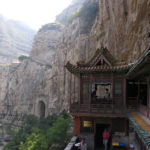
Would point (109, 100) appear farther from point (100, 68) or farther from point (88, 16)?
point (88, 16)

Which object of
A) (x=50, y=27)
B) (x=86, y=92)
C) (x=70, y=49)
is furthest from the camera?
(x=50, y=27)

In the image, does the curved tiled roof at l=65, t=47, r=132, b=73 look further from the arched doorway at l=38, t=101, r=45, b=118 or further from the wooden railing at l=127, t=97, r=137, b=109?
the arched doorway at l=38, t=101, r=45, b=118

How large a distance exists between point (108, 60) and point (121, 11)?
8.84m

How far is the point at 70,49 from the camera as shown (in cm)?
3297

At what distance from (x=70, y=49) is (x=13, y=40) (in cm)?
8340

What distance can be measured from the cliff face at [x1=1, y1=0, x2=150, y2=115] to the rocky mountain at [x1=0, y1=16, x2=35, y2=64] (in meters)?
40.4

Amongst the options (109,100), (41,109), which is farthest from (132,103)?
(41,109)

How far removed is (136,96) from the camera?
32.6 ft

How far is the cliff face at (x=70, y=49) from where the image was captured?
1472cm

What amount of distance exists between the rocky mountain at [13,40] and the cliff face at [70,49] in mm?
40406

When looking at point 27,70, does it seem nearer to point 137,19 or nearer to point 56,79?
point 56,79

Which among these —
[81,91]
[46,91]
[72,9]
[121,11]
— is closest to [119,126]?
[81,91]

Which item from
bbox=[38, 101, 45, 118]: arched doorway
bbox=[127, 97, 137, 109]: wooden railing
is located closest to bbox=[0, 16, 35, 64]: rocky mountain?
bbox=[38, 101, 45, 118]: arched doorway

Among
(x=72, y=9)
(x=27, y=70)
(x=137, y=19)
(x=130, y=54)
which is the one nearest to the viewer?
(x=137, y=19)
